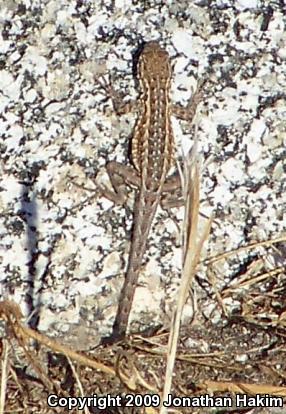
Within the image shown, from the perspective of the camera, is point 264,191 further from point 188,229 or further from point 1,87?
point 188,229

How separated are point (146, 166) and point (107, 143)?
0.11m

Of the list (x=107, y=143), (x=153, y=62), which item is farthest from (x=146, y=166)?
(x=153, y=62)

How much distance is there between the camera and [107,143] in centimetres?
188

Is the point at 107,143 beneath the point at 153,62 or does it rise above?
beneath

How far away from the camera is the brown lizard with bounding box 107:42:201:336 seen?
6.15 feet

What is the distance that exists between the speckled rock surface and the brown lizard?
23 millimetres

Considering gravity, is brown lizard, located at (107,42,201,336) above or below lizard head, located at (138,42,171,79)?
below

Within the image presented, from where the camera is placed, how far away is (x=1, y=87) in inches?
71.6

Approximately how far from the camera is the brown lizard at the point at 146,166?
1873mm

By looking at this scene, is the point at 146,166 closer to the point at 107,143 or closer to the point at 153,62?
the point at 107,143

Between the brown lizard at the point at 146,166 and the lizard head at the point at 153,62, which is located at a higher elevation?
the lizard head at the point at 153,62

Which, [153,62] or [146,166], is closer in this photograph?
[153,62]

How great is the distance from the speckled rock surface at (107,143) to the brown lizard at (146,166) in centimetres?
2

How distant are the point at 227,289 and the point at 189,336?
0.14 meters
